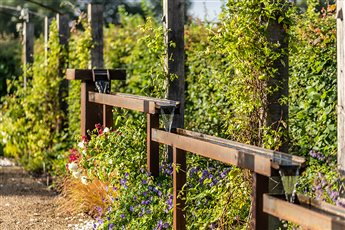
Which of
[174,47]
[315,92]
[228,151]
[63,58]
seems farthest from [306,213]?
[63,58]

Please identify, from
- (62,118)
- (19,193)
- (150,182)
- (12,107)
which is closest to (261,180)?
(150,182)

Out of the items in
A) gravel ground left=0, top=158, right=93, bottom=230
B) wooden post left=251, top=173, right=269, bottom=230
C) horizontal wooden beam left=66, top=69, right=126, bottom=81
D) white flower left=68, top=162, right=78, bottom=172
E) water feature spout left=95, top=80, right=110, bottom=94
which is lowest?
gravel ground left=0, top=158, right=93, bottom=230

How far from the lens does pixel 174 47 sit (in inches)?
265

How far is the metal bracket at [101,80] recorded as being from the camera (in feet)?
25.2

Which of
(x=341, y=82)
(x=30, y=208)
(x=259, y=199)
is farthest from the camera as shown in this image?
(x=30, y=208)

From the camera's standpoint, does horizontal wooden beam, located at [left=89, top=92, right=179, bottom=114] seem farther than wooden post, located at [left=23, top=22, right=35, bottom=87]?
No

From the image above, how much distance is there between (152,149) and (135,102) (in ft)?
1.34

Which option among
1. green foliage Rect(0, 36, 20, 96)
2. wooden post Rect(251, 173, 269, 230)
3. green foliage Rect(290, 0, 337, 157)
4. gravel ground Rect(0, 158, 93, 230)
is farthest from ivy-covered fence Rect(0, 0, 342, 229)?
green foliage Rect(0, 36, 20, 96)

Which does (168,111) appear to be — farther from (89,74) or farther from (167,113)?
(89,74)

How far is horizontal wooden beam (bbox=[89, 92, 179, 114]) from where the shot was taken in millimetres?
5720

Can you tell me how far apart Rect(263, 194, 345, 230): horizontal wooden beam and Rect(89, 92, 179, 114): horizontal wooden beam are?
2.07 meters

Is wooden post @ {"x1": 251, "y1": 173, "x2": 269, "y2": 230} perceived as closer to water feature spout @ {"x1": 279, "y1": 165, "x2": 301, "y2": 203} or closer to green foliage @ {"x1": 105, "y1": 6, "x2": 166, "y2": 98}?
water feature spout @ {"x1": 279, "y1": 165, "x2": 301, "y2": 203}

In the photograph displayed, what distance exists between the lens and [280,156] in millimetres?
3934

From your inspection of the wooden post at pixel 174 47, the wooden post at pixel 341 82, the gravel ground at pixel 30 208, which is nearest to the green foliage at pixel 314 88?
the wooden post at pixel 174 47
